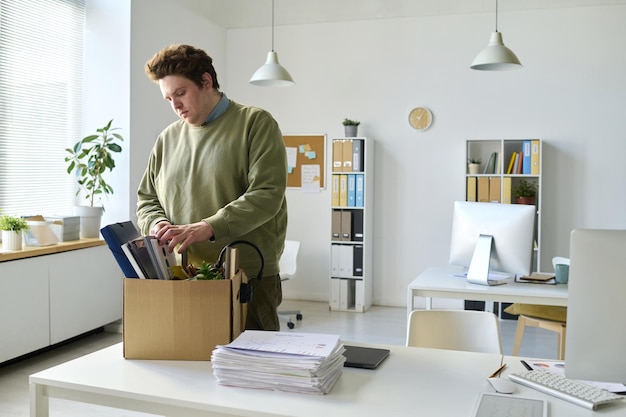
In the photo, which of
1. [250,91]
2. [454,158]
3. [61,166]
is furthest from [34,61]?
[454,158]

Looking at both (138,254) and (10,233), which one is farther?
(10,233)

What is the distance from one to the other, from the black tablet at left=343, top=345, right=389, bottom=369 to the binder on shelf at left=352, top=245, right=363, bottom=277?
439 centimetres

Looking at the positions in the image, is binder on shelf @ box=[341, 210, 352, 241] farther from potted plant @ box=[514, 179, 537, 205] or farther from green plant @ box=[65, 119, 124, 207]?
green plant @ box=[65, 119, 124, 207]

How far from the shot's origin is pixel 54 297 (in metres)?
4.57

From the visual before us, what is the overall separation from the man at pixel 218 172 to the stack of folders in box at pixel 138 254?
0.15 m

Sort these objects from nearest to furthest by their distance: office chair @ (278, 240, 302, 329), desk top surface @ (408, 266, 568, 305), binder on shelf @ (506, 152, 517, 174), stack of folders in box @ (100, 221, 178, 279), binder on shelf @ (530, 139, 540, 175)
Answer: stack of folders in box @ (100, 221, 178, 279)
desk top surface @ (408, 266, 568, 305)
office chair @ (278, 240, 302, 329)
binder on shelf @ (530, 139, 540, 175)
binder on shelf @ (506, 152, 517, 174)

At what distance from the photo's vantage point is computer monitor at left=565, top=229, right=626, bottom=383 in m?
1.47

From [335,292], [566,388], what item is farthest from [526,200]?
[566,388]

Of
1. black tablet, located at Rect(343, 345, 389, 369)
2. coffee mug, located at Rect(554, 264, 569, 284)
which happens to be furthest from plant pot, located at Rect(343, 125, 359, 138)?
black tablet, located at Rect(343, 345, 389, 369)

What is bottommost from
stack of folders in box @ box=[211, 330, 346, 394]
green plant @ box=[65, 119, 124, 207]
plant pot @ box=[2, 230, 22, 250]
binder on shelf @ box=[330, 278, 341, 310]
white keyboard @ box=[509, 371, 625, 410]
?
binder on shelf @ box=[330, 278, 341, 310]

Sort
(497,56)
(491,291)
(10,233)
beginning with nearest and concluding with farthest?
(491,291), (10,233), (497,56)

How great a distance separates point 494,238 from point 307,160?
354 cm

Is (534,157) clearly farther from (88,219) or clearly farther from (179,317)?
(179,317)

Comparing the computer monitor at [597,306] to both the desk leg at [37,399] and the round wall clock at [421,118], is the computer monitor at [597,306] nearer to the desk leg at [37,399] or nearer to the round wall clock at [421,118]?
the desk leg at [37,399]
